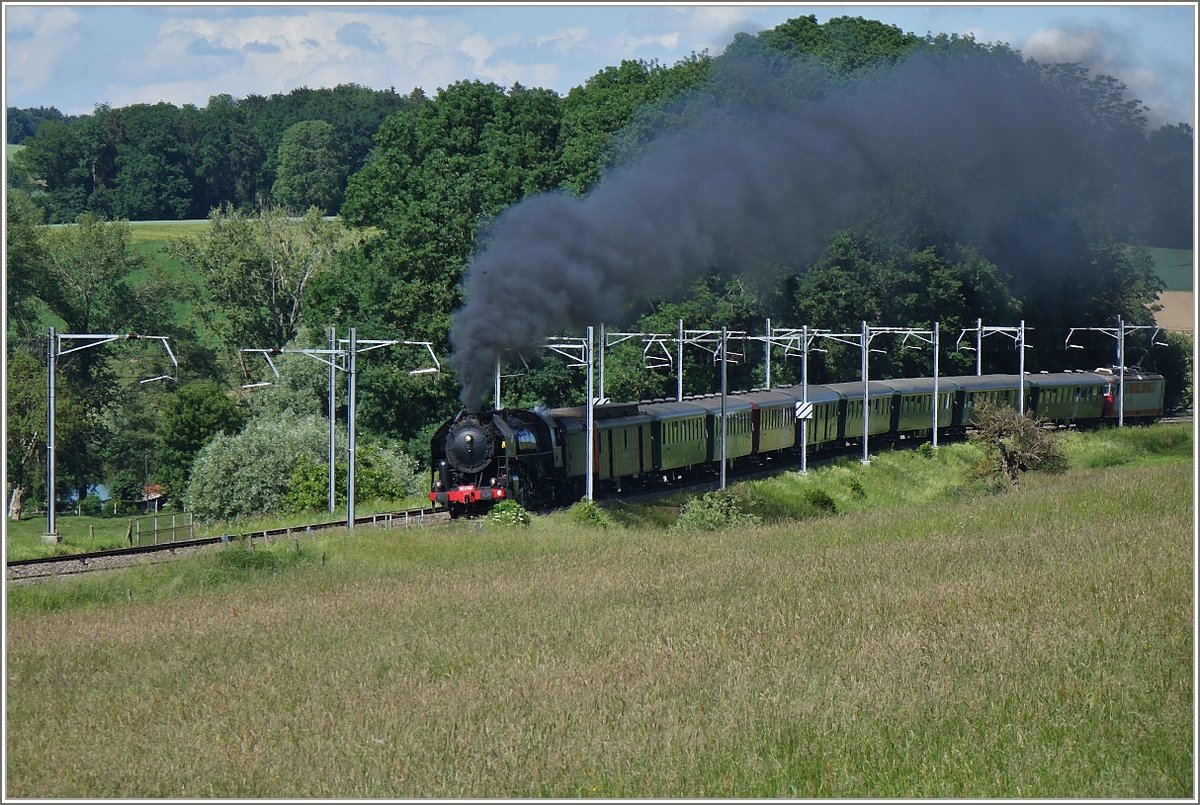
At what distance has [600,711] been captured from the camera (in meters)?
14.3

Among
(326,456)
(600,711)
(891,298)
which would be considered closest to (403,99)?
(891,298)

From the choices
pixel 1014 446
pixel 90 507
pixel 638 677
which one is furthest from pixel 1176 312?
pixel 638 677

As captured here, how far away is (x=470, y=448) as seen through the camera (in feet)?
116

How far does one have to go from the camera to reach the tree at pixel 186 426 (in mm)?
66875

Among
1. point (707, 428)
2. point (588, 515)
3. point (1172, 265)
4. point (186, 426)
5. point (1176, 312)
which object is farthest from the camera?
point (1176, 312)

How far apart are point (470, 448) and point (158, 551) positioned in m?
7.41

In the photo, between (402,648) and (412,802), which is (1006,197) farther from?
(412,802)

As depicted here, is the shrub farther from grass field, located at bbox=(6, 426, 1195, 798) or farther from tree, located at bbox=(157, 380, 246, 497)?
tree, located at bbox=(157, 380, 246, 497)

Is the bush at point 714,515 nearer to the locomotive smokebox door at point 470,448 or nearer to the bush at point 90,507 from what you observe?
the locomotive smokebox door at point 470,448

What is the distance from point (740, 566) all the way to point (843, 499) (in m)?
23.4

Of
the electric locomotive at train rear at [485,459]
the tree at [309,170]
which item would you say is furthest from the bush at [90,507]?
the tree at [309,170]

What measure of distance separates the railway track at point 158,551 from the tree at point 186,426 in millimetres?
29933

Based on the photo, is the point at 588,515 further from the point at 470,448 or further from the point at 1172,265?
the point at 1172,265

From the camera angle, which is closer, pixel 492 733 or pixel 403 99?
pixel 492 733
